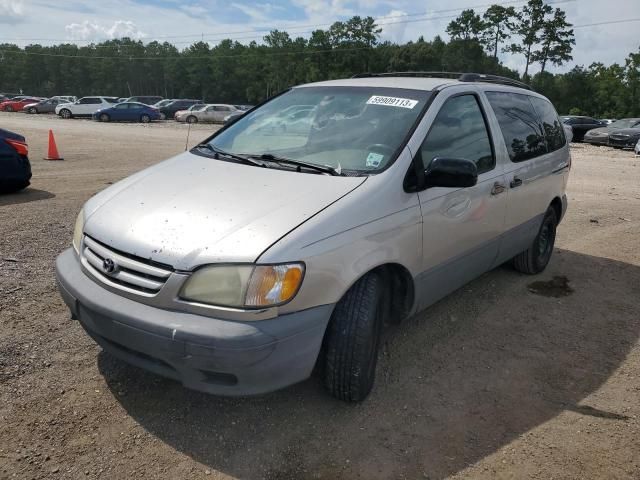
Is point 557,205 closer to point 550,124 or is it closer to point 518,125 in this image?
point 550,124

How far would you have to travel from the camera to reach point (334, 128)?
3.45 metres

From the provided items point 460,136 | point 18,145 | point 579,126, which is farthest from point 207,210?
point 579,126

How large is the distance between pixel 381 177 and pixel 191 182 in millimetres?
1110

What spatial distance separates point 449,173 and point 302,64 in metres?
78.4

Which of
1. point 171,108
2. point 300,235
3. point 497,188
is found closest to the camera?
point 300,235

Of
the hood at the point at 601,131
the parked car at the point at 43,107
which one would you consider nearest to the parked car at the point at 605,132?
the hood at the point at 601,131

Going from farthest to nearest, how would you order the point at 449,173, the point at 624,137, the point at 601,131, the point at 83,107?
the point at 83,107
the point at 601,131
the point at 624,137
the point at 449,173

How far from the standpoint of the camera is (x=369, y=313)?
8.96 feet

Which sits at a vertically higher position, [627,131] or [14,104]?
[14,104]

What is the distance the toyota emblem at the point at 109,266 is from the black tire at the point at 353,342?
3.66 feet

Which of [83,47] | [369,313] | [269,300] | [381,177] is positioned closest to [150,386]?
[269,300]

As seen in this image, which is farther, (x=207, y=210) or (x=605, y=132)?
(x=605, y=132)

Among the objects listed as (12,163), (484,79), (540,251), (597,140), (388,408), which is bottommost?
(388,408)

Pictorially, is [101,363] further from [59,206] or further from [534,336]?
[59,206]
